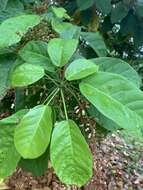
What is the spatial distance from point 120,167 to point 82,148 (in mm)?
2646

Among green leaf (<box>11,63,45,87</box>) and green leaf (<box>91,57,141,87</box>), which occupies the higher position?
green leaf (<box>11,63,45,87</box>)

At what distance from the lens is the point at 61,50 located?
1.02 meters

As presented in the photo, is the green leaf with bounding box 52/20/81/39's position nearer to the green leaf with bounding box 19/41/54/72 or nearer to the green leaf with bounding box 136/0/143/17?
the green leaf with bounding box 19/41/54/72

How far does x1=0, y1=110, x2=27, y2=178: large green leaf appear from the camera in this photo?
0.90 m

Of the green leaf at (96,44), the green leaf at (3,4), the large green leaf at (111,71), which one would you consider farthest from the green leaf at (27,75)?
the green leaf at (3,4)

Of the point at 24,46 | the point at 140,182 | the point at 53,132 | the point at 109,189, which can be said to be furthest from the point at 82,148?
the point at 140,182

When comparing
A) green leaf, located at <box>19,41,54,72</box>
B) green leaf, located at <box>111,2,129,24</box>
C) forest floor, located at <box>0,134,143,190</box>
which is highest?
green leaf, located at <box>19,41,54,72</box>

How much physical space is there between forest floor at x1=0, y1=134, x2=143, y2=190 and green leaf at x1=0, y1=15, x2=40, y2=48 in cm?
130

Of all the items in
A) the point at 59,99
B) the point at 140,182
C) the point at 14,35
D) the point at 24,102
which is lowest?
the point at 140,182

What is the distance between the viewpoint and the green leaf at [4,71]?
1105 millimetres

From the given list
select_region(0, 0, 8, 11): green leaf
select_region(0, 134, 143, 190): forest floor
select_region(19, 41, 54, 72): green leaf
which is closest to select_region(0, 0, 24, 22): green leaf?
select_region(0, 0, 8, 11): green leaf

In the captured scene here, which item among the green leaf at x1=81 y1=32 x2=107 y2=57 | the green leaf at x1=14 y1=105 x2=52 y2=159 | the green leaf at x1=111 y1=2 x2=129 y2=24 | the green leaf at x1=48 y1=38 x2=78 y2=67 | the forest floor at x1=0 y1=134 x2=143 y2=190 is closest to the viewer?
the green leaf at x1=14 y1=105 x2=52 y2=159

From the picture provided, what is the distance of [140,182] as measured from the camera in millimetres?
3295

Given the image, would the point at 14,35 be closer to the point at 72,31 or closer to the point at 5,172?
the point at 72,31
